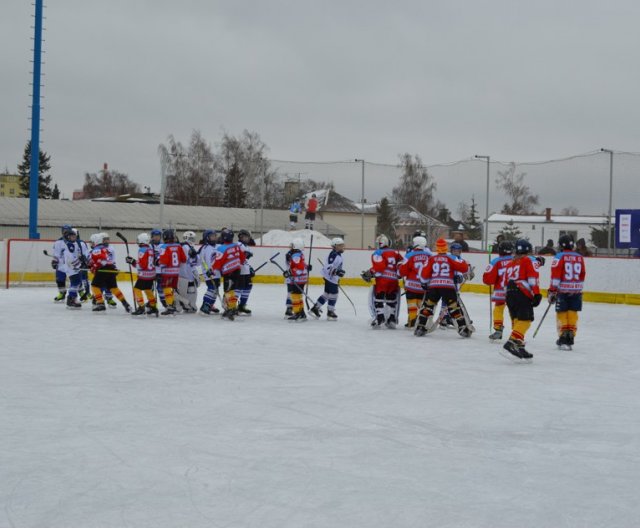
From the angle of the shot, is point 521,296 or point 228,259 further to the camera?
point 228,259

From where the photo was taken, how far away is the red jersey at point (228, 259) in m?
11.2

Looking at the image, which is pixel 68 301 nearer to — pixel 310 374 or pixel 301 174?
pixel 310 374

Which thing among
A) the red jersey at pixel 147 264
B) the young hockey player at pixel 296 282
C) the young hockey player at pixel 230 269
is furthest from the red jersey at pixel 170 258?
the young hockey player at pixel 296 282

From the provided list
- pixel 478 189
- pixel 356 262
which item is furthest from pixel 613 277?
pixel 356 262

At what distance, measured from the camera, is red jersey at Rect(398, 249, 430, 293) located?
10.0 meters

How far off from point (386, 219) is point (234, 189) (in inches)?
491

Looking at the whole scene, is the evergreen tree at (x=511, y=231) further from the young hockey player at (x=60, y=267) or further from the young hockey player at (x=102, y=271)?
the young hockey player at (x=102, y=271)

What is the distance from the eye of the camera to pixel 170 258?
11.4m

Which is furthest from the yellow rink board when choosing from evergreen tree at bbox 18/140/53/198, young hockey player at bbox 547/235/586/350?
evergreen tree at bbox 18/140/53/198

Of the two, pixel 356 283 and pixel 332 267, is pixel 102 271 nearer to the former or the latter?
pixel 332 267

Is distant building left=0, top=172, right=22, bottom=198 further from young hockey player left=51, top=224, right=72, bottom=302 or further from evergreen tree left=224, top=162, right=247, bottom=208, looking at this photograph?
young hockey player left=51, top=224, right=72, bottom=302

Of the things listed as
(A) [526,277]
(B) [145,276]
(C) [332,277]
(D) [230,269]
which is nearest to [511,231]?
(C) [332,277]

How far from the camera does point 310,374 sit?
668 cm

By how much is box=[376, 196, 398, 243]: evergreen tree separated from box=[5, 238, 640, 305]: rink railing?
2018 millimetres
